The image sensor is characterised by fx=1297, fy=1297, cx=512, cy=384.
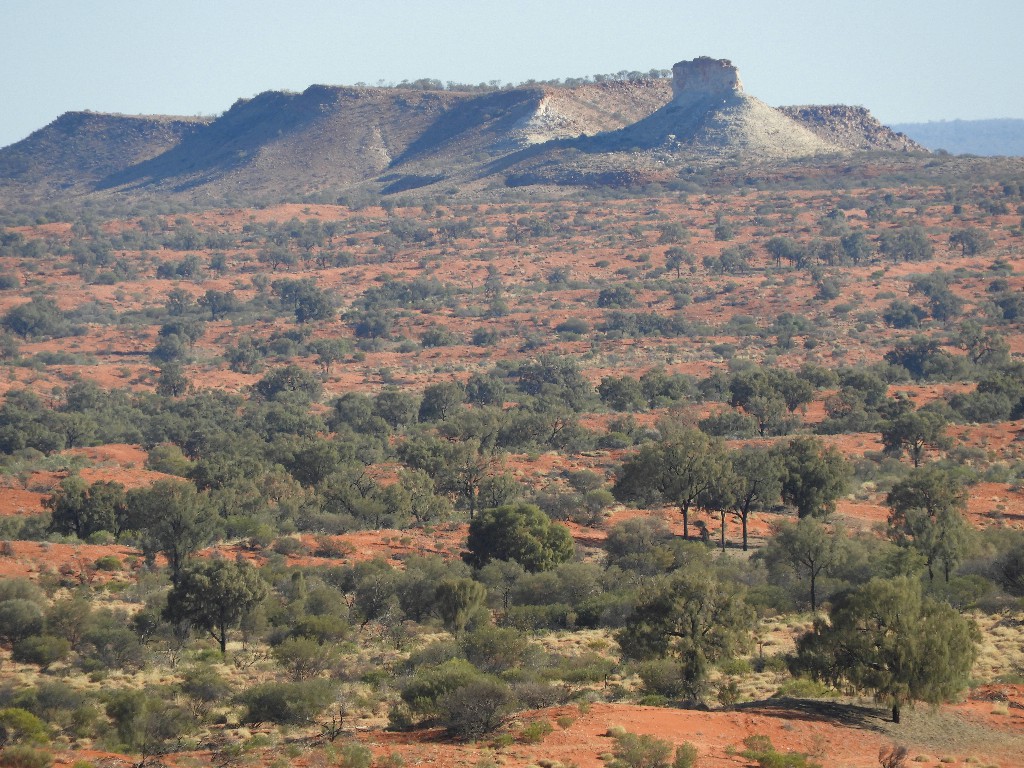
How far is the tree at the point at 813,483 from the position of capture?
47938mm

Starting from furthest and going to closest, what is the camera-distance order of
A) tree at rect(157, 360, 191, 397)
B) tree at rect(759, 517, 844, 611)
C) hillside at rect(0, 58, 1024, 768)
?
tree at rect(157, 360, 191, 397)
tree at rect(759, 517, 844, 611)
hillside at rect(0, 58, 1024, 768)

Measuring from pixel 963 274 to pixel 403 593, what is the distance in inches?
3770

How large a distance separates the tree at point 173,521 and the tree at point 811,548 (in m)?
18.8

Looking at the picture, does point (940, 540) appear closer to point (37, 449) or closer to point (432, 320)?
point (37, 449)

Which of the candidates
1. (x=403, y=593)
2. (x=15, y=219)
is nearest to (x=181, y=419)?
(x=403, y=593)

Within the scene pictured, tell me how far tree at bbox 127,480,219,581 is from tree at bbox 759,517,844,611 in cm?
1878

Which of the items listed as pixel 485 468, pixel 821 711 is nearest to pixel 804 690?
pixel 821 711

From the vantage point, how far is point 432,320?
374 feet

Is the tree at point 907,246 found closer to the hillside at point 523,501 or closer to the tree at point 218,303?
the hillside at point 523,501

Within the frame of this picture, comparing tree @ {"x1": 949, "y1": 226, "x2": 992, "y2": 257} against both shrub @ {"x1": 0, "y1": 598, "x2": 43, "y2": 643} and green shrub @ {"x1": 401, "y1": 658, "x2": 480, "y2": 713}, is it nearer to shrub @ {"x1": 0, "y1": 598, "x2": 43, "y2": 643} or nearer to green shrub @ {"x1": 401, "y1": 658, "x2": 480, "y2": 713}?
shrub @ {"x1": 0, "y1": 598, "x2": 43, "y2": 643}

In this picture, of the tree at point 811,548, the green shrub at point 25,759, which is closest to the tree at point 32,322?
the tree at point 811,548

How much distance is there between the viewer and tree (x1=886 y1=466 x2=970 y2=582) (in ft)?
125

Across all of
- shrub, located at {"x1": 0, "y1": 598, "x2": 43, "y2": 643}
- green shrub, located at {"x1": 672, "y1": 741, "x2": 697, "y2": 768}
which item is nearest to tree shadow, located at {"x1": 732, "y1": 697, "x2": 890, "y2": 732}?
green shrub, located at {"x1": 672, "y1": 741, "x2": 697, "y2": 768}

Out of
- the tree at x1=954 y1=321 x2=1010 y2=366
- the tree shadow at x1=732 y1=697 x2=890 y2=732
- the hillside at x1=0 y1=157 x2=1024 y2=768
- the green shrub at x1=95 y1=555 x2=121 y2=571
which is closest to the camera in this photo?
the tree shadow at x1=732 y1=697 x2=890 y2=732
